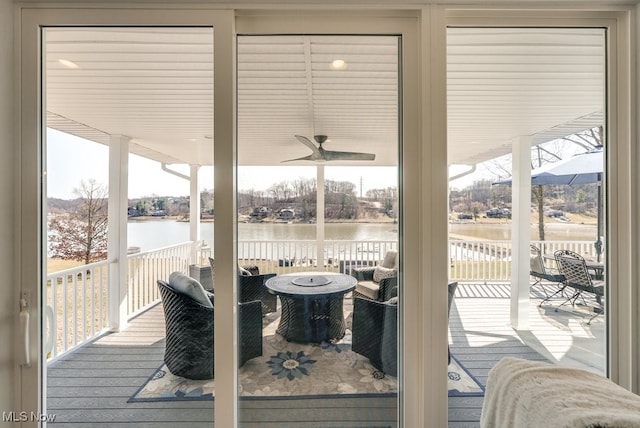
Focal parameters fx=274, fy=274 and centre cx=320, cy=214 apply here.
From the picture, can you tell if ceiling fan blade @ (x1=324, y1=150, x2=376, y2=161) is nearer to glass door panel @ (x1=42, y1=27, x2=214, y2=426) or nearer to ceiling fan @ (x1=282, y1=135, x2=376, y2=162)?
ceiling fan @ (x1=282, y1=135, x2=376, y2=162)

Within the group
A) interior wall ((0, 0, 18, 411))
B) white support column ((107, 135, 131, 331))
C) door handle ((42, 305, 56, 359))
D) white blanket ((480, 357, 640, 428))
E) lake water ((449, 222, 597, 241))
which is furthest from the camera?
white support column ((107, 135, 131, 331))

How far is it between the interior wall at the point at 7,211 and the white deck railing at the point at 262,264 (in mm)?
131

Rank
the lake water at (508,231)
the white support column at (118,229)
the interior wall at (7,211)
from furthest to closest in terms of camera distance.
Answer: the white support column at (118,229), the lake water at (508,231), the interior wall at (7,211)

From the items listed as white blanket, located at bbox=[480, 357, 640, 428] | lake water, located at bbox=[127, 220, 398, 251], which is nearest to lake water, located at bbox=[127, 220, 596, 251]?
lake water, located at bbox=[127, 220, 398, 251]

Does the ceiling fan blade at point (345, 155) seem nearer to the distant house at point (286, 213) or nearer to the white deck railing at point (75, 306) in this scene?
the distant house at point (286, 213)

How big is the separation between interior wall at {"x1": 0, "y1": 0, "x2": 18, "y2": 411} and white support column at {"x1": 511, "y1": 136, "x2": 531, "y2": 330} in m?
2.57

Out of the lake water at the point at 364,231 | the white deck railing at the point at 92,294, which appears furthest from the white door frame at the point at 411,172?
the white deck railing at the point at 92,294

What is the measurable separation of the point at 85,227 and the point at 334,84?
1.66 meters

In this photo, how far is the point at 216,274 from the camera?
134 centimetres

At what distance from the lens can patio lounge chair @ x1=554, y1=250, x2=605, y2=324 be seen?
4.76 ft

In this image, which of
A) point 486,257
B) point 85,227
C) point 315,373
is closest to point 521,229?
point 486,257

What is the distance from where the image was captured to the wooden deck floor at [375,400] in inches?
59.6

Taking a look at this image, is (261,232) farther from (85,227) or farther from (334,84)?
(85,227)

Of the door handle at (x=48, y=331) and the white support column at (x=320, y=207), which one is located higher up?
the white support column at (x=320, y=207)
